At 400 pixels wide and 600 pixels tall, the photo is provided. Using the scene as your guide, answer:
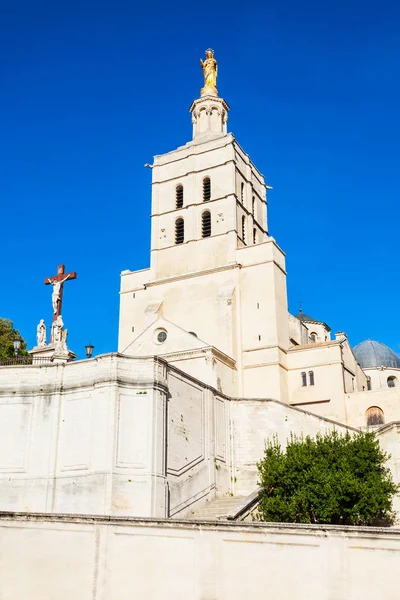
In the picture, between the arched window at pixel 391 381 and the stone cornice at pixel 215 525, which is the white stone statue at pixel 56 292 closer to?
the stone cornice at pixel 215 525

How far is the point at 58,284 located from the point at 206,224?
20497 millimetres

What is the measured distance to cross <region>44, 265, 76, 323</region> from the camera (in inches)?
1180

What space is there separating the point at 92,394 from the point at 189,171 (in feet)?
98.4

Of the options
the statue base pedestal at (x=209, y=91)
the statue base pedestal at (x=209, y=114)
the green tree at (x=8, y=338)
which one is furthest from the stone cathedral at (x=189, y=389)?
the green tree at (x=8, y=338)

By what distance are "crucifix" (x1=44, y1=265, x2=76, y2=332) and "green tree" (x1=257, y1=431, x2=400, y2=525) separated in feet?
41.2

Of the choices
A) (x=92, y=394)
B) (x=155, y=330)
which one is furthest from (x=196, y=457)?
(x=155, y=330)

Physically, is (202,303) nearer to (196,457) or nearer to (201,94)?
(196,457)

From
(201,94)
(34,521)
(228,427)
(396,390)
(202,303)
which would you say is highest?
(201,94)

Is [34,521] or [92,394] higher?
[92,394]

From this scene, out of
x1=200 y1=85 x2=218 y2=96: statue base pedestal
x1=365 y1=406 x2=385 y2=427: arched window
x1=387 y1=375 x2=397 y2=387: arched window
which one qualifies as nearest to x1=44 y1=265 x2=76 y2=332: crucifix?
x1=365 y1=406 x2=385 y2=427: arched window

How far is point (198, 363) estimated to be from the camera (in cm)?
Answer: 3828

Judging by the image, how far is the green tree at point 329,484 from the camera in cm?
2147

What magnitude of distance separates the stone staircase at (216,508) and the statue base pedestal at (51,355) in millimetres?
8373

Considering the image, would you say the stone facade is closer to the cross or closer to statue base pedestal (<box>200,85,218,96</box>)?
the cross
